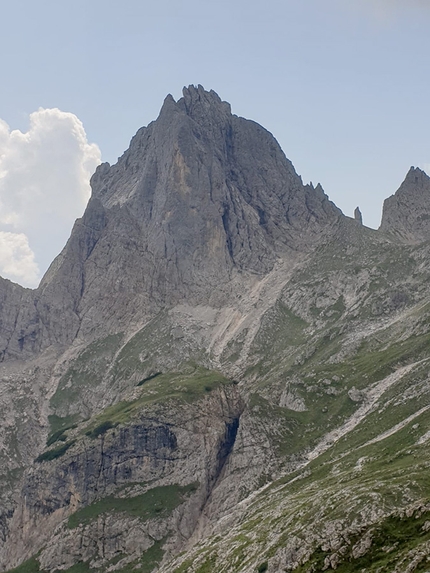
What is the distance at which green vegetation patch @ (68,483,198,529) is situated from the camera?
6368 inches

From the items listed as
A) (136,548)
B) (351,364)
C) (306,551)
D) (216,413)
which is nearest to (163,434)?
(216,413)

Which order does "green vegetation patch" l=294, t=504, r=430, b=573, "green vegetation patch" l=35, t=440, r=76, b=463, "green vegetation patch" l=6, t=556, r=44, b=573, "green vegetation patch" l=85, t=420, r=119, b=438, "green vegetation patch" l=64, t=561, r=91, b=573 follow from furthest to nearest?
"green vegetation patch" l=35, t=440, r=76, b=463 → "green vegetation patch" l=85, t=420, r=119, b=438 → "green vegetation patch" l=6, t=556, r=44, b=573 → "green vegetation patch" l=64, t=561, r=91, b=573 → "green vegetation patch" l=294, t=504, r=430, b=573

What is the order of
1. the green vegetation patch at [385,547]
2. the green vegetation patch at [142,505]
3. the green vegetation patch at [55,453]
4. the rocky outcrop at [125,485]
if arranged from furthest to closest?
1. the green vegetation patch at [55,453]
2. the green vegetation patch at [142,505]
3. the rocky outcrop at [125,485]
4. the green vegetation patch at [385,547]

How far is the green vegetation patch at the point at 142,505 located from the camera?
16175 centimetres

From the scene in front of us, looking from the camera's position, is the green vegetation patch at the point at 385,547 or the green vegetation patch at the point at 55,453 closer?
the green vegetation patch at the point at 385,547

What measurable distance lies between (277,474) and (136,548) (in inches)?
1562

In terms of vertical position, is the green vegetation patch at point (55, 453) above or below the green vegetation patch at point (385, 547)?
above

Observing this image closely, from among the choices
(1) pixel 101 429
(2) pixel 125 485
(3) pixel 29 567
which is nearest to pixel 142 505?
(2) pixel 125 485

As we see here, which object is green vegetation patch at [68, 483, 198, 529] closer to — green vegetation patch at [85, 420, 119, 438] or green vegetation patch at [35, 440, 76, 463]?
green vegetation patch at [85, 420, 119, 438]

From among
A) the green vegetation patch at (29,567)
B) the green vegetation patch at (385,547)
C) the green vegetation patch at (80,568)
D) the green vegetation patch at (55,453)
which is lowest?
the green vegetation patch at (80,568)

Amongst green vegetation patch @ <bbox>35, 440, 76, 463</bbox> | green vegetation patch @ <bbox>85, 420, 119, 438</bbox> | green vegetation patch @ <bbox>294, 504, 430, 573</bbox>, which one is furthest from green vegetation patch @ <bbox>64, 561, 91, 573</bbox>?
green vegetation patch @ <bbox>294, 504, 430, 573</bbox>

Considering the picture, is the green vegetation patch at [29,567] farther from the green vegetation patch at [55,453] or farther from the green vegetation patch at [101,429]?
the green vegetation patch at [101,429]

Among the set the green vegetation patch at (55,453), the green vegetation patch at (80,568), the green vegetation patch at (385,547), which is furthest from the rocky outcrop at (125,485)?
the green vegetation patch at (385,547)

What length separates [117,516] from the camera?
16312 centimetres
